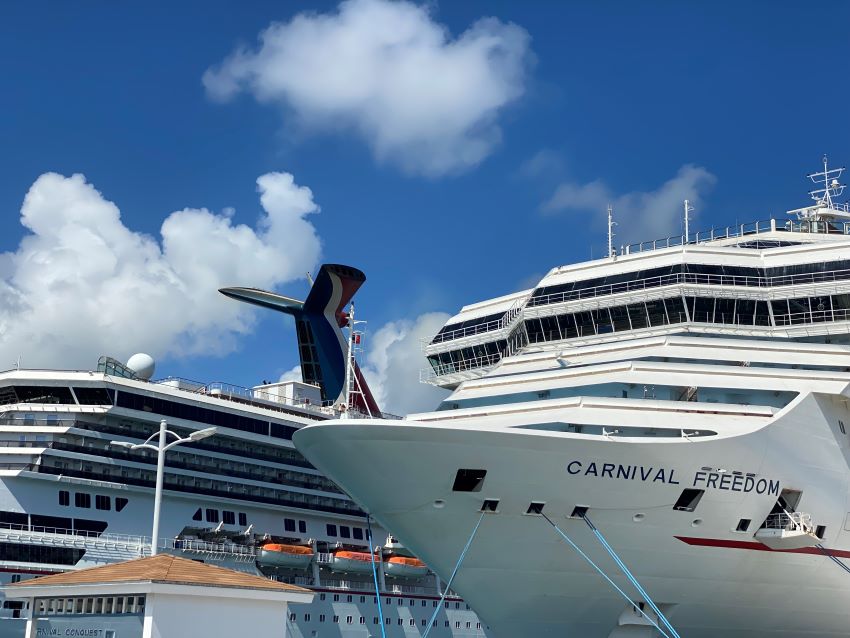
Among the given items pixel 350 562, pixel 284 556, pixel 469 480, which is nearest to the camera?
pixel 469 480

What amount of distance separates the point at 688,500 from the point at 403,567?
3001 centimetres

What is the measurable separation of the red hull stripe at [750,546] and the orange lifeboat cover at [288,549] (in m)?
26.5

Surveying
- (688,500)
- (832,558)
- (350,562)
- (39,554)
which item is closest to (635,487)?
(688,500)

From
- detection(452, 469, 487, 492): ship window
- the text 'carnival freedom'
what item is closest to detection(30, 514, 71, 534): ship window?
detection(452, 469, 487, 492): ship window

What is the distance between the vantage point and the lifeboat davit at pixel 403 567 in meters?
51.0

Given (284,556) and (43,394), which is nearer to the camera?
(43,394)

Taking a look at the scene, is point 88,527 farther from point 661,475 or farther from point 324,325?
point 661,475

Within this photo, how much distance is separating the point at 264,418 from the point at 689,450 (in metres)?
29.9

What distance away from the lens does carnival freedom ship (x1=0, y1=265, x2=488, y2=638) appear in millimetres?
39625

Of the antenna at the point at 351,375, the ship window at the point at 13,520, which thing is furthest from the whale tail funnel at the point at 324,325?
the ship window at the point at 13,520

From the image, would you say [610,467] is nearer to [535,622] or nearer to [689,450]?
[689,450]

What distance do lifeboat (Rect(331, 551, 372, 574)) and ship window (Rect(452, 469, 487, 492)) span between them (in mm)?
27127

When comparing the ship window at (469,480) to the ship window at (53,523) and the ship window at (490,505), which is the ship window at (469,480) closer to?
the ship window at (490,505)

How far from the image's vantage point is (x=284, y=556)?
152 ft
